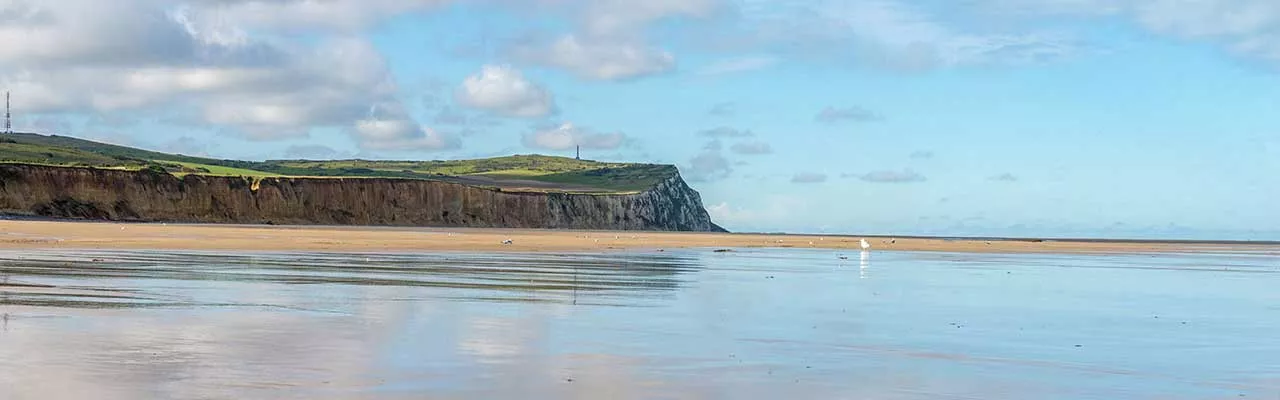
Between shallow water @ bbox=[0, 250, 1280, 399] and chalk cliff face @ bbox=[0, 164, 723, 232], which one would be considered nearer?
shallow water @ bbox=[0, 250, 1280, 399]

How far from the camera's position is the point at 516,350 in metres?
12.2

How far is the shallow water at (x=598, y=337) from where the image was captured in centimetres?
1000

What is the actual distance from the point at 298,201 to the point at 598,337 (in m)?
96.6

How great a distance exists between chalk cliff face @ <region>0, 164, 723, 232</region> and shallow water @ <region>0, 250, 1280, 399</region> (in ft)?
217

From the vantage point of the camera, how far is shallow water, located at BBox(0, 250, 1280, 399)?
10000 millimetres

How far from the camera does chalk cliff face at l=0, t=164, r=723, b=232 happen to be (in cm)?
8619

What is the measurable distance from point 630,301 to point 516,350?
7341 millimetres

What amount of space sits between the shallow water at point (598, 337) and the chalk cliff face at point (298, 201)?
65994mm

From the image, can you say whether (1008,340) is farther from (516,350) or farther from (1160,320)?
(516,350)

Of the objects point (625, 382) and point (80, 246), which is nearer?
point (625, 382)

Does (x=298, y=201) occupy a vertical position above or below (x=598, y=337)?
above

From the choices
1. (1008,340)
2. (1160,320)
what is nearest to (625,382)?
(1008,340)

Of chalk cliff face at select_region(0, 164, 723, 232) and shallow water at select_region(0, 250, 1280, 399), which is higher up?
chalk cliff face at select_region(0, 164, 723, 232)

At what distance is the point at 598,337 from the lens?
1372 cm
